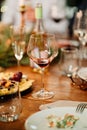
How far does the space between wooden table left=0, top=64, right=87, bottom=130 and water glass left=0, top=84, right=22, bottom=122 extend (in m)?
0.02

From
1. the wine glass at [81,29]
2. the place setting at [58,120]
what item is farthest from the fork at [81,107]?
the wine glass at [81,29]

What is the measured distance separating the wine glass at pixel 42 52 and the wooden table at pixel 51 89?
0.13 ft

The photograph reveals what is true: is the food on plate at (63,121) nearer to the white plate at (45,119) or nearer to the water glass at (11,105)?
the white plate at (45,119)

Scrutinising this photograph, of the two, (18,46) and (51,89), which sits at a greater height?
(18,46)

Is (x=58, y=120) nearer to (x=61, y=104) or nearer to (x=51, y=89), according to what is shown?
(x=61, y=104)

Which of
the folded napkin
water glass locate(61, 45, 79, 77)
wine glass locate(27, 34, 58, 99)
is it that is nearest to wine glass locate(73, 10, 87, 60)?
water glass locate(61, 45, 79, 77)

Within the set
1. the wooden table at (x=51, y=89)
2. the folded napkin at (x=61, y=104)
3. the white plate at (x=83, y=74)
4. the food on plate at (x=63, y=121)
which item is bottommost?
the wooden table at (x=51, y=89)

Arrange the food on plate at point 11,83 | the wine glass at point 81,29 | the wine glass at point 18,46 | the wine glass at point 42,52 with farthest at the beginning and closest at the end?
the wine glass at point 81,29
the wine glass at point 18,46
the wine glass at point 42,52
the food on plate at point 11,83

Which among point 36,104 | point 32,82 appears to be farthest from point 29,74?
point 36,104

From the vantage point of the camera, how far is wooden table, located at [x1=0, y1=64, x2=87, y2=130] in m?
1.07

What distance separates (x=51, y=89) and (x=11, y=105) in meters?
0.34

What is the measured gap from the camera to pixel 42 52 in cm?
133

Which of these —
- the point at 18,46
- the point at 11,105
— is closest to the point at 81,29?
the point at 18,46

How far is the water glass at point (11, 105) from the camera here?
107cm
